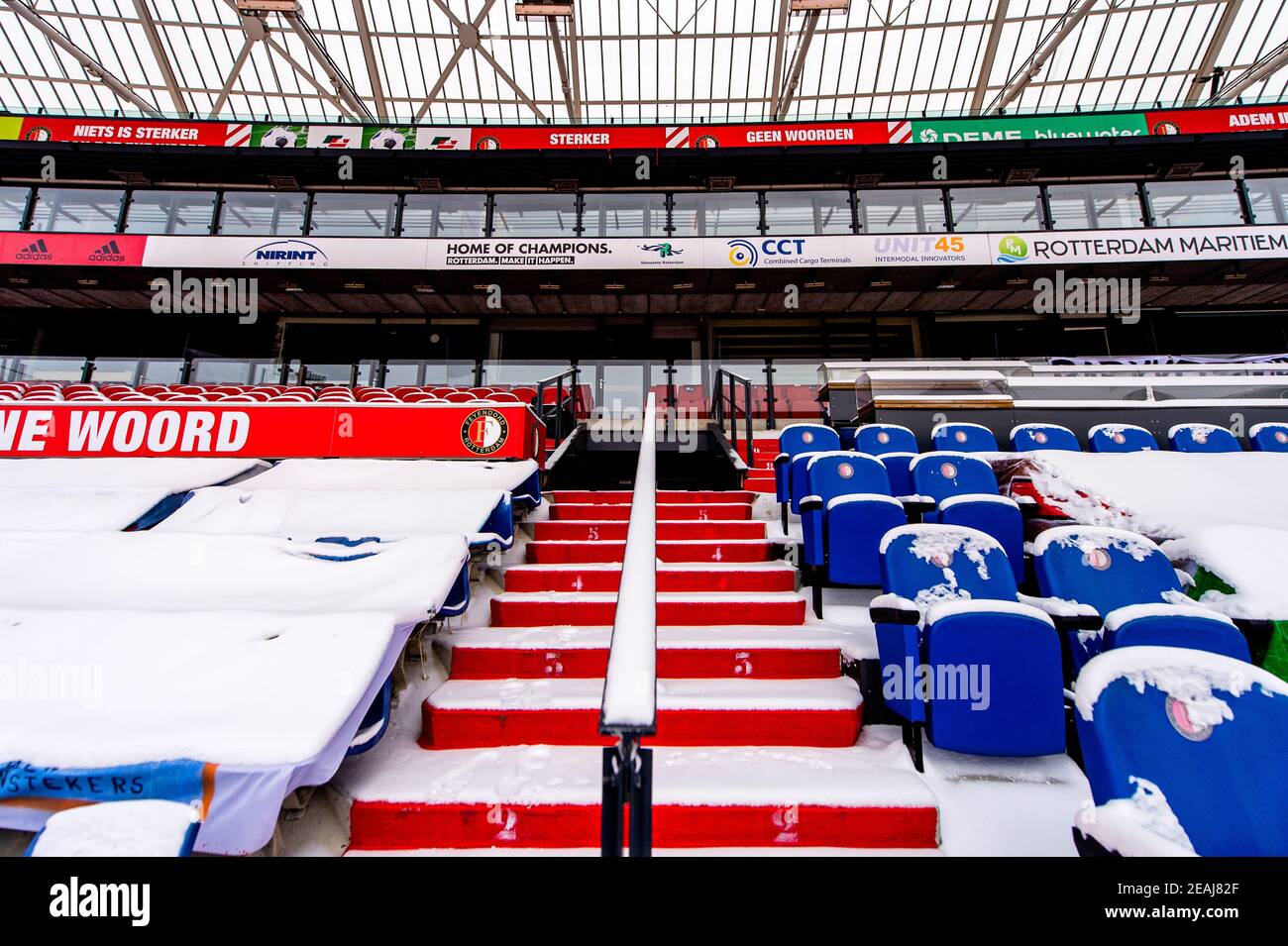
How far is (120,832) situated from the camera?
1060 millimetres

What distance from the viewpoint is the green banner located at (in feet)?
38.0

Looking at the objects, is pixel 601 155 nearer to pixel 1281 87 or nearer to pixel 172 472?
pixel 172 472

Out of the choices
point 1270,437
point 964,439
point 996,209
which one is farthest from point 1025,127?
point 964,439

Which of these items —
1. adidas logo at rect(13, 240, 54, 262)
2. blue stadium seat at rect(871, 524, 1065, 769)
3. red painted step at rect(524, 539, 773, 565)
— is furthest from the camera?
adidas logo at rect(13, 240, 54, 262)

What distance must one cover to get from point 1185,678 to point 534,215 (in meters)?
11.3

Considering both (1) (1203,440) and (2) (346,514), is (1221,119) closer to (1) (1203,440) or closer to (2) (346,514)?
(1) (1203,440)

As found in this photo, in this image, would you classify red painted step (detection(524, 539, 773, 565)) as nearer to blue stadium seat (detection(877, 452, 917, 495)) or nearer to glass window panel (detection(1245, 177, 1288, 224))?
blue stadium seat (detection(877, 452, 917, 495))

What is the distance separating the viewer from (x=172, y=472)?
11.1 ft

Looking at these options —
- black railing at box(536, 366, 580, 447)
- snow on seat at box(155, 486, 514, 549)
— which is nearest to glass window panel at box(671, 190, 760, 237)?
black railing at box(536, 366, 580, 447)

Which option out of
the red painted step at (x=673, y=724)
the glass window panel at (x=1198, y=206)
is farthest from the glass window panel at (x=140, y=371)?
the glass window panel at (x=1198, y=206)

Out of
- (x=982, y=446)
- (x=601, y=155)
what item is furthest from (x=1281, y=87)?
(x=982, y=446)

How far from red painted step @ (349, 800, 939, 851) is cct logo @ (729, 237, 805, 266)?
9.33m

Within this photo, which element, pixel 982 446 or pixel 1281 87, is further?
pixel 1281 87
